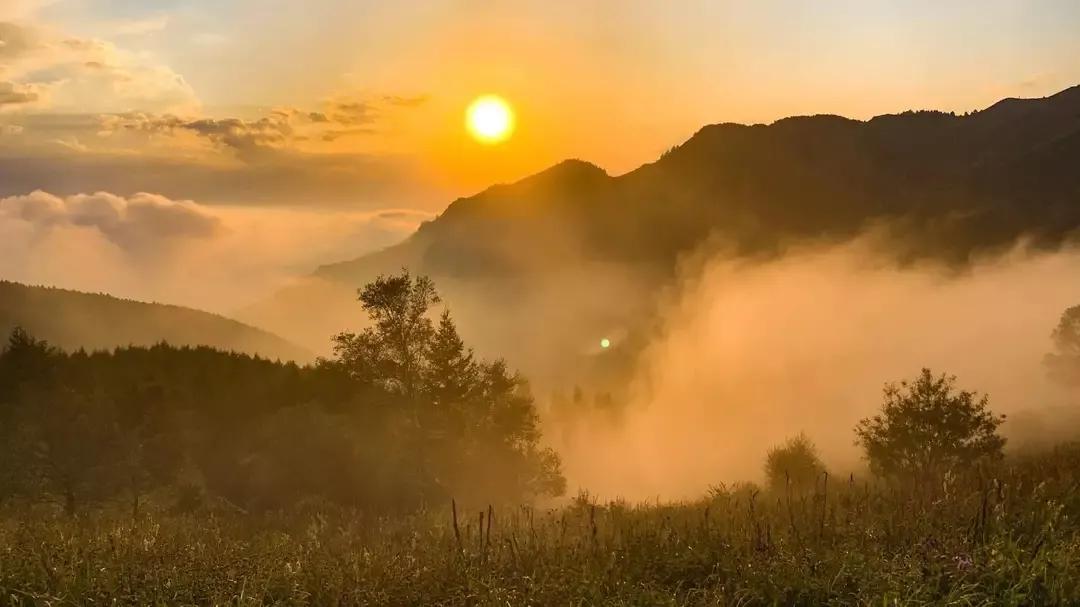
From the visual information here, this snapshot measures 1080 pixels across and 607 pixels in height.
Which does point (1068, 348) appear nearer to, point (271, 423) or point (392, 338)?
point (392, 338)

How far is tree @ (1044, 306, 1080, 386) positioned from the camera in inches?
3686

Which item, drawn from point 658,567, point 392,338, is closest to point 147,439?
point 392,338

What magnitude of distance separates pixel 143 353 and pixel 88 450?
11114mm

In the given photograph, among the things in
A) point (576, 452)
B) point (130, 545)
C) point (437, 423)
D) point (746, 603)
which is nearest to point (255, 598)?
point (130, 545)

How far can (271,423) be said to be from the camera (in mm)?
32781

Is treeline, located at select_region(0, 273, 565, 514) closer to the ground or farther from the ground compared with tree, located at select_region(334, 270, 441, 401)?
closer to the ground

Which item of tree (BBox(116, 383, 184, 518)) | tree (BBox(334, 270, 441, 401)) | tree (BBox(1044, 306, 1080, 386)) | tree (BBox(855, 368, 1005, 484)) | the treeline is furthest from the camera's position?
tree (BBox(1044, 306, 1080, 386))

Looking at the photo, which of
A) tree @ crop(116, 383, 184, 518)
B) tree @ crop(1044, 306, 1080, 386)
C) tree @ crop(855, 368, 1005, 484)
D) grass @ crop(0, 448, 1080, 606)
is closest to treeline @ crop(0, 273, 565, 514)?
tree @ crop(116, 383, 184, 518)

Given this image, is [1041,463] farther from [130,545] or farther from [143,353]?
[143,353]

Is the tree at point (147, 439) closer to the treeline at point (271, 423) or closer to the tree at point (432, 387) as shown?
the treeline at point (271, 423)

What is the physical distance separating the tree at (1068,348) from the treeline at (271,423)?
83781 mm

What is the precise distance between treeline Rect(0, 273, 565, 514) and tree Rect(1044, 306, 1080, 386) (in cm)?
8378

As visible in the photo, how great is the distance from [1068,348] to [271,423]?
10424 cm

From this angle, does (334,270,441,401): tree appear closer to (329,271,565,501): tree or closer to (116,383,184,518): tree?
(329,271,565,501): tree
